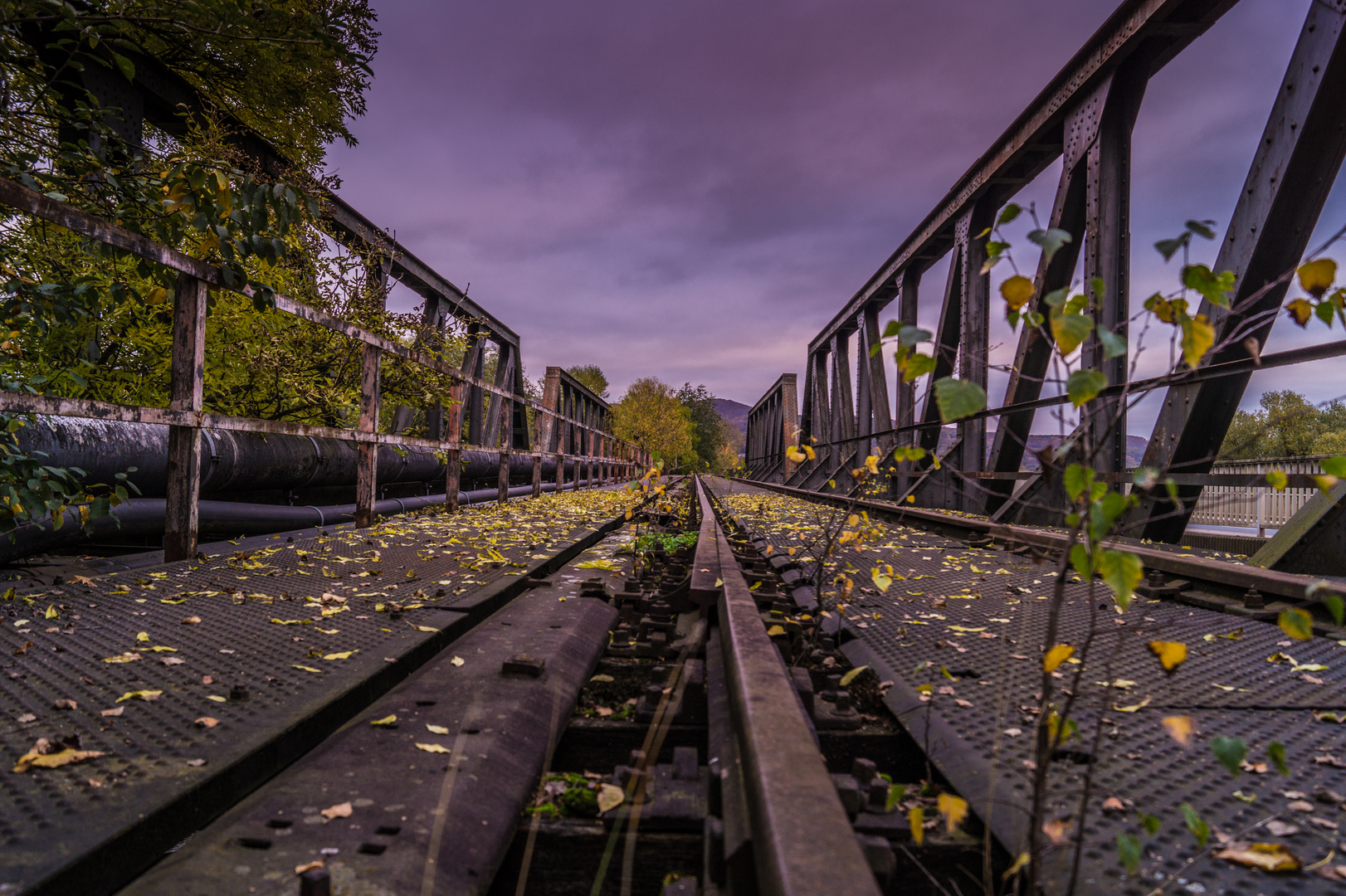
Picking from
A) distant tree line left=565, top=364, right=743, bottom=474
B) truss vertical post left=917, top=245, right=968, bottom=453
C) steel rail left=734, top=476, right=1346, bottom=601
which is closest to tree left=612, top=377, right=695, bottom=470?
distant tree line left=565, top=364, right=743, bottom=474

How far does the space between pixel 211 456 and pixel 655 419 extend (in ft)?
147

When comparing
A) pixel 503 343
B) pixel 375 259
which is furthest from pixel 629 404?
pixel 375 259

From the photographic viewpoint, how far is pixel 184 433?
273 centimetres

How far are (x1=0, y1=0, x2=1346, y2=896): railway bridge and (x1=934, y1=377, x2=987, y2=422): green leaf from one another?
0.05 feet

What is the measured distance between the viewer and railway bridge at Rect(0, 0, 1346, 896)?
2.90 ft

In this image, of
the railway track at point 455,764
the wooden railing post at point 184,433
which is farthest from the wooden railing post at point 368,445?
the railway track at point 455,764

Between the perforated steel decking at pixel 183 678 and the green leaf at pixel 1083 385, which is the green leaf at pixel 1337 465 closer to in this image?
the green leaf at pixel 1083 385

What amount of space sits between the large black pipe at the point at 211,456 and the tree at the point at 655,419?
3483 cm

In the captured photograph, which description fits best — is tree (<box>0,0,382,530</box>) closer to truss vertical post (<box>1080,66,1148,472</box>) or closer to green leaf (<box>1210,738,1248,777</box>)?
green leaf (<box>1210,738,1248,777</box>)

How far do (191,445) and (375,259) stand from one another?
16.3 ft

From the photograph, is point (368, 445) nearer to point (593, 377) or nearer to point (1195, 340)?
point (1195, 340)

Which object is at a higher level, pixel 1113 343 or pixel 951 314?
pixel 951 314

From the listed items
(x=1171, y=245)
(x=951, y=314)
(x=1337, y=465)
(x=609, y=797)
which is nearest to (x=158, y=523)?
(x=609, y=797)

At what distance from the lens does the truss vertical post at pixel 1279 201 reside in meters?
3.17
